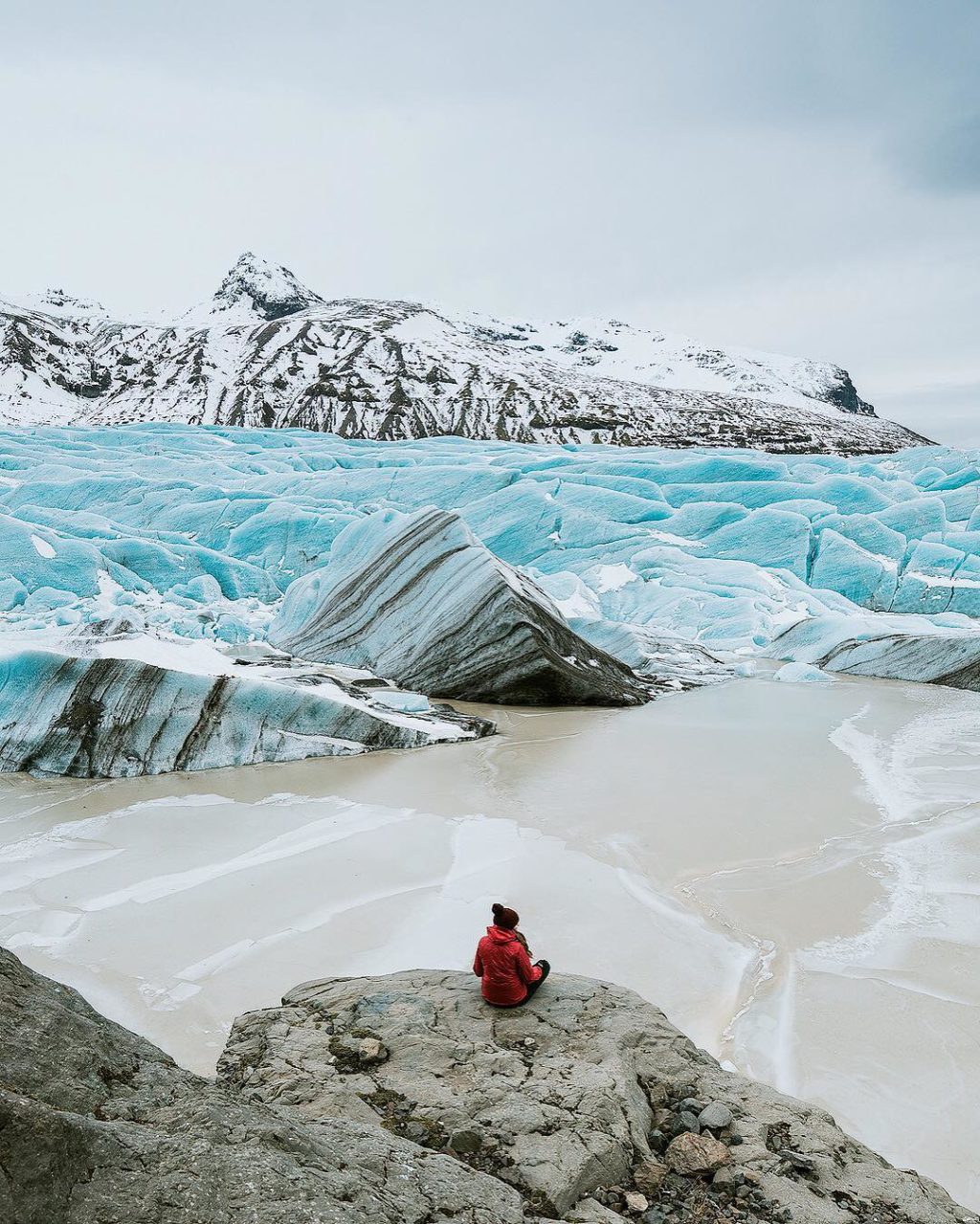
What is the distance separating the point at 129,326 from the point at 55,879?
10890 centimetres

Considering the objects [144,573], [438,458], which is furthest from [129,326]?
[144,573]

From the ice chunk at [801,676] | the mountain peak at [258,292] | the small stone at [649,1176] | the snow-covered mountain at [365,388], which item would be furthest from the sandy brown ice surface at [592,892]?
the mountain peak at [258,292]

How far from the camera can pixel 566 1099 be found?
103 inches

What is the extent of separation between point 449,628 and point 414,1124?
352 inches

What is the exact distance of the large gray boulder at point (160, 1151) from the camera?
Result: 1588 mm

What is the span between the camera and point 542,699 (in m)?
11.0

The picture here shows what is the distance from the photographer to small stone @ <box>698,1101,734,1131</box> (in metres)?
2.61

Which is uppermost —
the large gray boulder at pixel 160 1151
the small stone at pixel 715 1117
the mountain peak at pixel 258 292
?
the mountain peak at pixel 258 292

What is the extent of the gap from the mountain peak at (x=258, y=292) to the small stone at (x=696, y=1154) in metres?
133

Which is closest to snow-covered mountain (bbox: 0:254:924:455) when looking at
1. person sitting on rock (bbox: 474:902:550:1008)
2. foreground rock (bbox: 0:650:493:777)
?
foreground rock (bbox: 0:650:493:777)

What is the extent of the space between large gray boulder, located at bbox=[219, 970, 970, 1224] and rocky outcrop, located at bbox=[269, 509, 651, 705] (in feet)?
24.7

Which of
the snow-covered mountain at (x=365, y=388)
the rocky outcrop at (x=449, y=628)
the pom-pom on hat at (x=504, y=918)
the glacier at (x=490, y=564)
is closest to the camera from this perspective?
the pom-pom on hat at (x=504, y=918)

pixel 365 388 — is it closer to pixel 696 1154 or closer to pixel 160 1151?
pixel 696 1154

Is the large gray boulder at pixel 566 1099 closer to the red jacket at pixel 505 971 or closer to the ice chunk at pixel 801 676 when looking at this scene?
the red jacket at pixel 505 971
